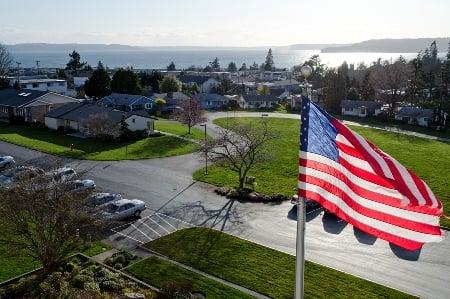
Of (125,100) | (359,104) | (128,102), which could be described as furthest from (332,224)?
(359,104)

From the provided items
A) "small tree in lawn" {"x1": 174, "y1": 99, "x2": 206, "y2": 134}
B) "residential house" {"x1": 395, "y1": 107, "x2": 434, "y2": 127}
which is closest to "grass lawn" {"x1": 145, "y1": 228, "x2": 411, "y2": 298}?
"small tree in lawn" {"x1": 174, "y1": 99, "x2": 206, "y2": 134}

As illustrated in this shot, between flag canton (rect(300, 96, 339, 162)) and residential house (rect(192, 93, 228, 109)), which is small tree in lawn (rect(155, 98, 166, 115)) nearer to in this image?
residential house (rect(192, 93, 228, 109))

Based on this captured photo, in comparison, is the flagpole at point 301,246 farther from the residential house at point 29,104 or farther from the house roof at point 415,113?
the house roof at point 415,113

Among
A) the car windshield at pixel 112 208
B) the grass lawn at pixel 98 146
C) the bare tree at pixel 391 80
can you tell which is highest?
the bare tree at pixel 391 80

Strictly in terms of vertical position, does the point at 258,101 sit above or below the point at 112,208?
above

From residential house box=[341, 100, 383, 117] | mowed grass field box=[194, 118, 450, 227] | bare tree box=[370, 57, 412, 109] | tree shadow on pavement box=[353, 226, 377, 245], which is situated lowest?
tree shadow on pavement box=[353, 226, 377, 245]

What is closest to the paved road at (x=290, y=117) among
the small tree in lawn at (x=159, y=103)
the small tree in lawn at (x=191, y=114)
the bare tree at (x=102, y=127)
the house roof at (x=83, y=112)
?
the small tree in lawn at (x=191, y=114)

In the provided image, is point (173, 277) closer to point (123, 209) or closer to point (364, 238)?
point (123, 209)
